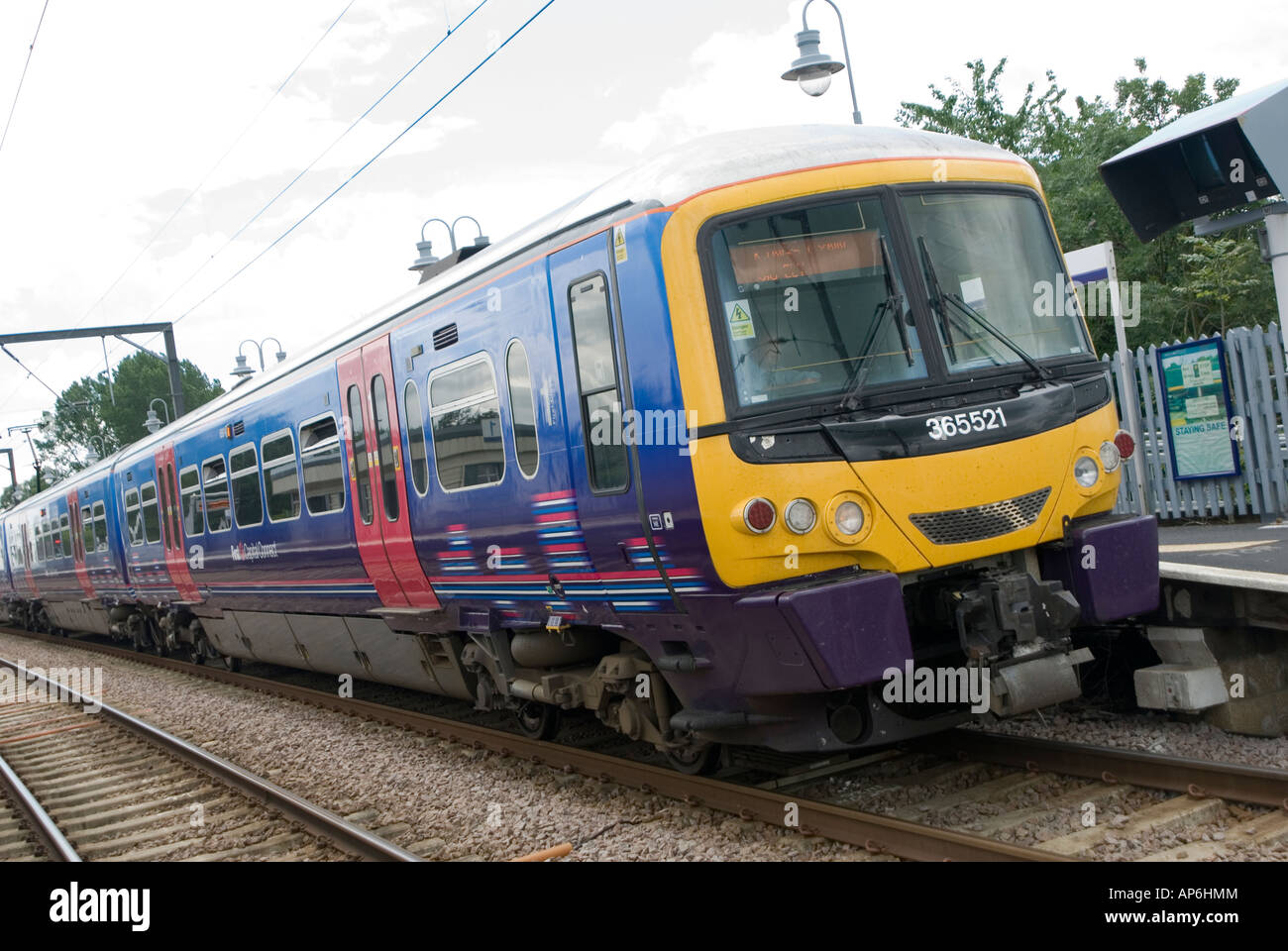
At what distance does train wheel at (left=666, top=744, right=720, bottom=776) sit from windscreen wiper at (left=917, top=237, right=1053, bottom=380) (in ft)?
8.37

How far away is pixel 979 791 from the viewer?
20.0 feet

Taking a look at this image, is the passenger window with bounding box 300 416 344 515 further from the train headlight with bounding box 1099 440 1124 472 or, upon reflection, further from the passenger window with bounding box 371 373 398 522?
the train headlight with bounding box 1099 440 1124 472

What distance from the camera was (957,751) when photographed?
21.9ft

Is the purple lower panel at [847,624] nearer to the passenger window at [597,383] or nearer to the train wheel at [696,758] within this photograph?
the passenger window at [597,383]

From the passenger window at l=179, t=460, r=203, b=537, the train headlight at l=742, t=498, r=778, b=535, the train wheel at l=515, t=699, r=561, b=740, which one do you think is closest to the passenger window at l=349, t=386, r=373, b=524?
the train wheel at l=515, t=699, r=561, b=740

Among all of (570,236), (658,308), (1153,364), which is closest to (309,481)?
(570,236)

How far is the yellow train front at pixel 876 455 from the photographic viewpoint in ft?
18.0

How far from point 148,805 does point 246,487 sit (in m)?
4.34

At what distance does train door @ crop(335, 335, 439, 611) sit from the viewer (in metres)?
8.73

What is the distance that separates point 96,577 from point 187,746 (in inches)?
488

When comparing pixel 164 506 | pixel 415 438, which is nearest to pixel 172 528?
pixel 164 506
